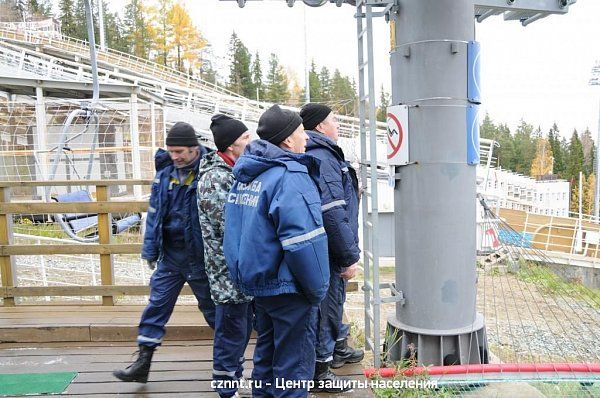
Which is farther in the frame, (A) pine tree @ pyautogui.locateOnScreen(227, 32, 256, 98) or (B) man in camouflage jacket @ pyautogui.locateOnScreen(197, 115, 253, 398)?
(A) pine tree @ pyautogui.locateOnScreen(227, 32, 256, 98)

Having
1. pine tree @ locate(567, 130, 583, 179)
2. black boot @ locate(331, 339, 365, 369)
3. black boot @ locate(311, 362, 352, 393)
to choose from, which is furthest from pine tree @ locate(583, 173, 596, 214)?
black boot @ locate(311, 362, 352, 393)

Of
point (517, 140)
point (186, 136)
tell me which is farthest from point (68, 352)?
point (517, 140)

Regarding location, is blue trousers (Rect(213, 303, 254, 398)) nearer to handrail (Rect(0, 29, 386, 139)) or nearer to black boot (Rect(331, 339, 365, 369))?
black boot (Rect(331, 339, 365, 369))

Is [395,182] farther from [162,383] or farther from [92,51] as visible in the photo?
[92,51]

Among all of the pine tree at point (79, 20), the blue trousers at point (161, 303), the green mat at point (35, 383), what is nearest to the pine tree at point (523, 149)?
the pine tree at point (79, 20)

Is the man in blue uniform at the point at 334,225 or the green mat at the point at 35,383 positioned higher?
the man in blue uniform at the point at 334,225

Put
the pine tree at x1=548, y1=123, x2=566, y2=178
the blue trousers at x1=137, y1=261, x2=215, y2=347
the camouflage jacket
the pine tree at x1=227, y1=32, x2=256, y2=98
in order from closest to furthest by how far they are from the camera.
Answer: the camouflage jacket
the blue trousers at x1=137, y1=261, x2=215, y2=347
the pine tree at x1=227, y1=32, x2=256, y2=98
the pine tree at x1=548, y1=123, x2=566, y2=178

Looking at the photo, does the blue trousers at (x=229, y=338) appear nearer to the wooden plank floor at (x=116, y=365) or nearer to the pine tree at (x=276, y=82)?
the wooden plank floor at (x=116, y=365)

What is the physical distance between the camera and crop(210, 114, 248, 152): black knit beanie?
113 inches

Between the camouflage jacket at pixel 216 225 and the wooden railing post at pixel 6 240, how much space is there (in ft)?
8.74

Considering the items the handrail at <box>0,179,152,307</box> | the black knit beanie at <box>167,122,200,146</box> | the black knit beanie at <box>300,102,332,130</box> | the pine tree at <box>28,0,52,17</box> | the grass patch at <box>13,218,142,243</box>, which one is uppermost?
the pine tree at <box>28,0,52,17</box>

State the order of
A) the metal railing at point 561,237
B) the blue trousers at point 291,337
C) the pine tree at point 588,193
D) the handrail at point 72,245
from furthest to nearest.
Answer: the pine tree at point 588,193, the metal railing at point 561,237, the handrail at point 72,245, the blue trousers at point 291,337

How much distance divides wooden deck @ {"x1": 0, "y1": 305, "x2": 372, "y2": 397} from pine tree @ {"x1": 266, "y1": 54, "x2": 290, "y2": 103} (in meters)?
50.3

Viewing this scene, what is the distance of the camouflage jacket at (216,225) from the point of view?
9.11ft
